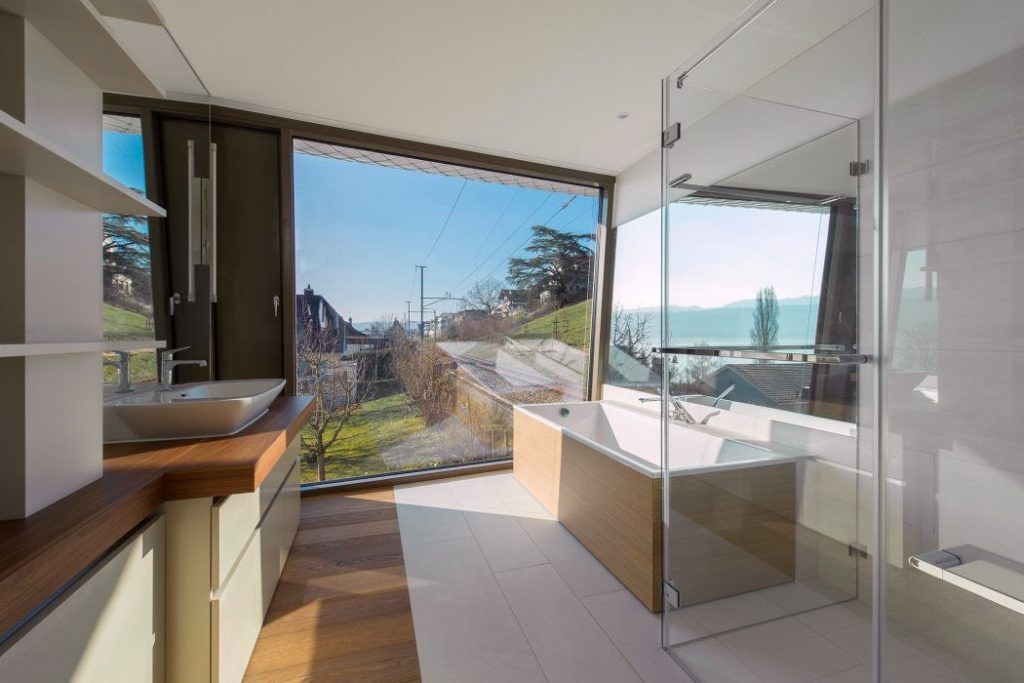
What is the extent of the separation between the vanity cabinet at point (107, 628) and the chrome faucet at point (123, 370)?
2.27 feet

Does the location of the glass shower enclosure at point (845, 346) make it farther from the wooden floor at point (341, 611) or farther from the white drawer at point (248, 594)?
the white drawer at point (248, 594)

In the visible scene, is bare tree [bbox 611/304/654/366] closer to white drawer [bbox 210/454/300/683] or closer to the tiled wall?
the tiled wall

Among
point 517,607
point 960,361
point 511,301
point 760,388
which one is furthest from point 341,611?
point 511,301

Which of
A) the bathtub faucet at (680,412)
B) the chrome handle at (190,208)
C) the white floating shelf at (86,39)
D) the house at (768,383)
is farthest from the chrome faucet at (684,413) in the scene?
the chrome handle at (190,208)

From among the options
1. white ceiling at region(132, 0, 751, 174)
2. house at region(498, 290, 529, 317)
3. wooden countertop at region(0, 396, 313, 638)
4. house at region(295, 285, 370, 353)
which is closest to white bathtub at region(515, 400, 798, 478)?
house at region(498, 290, 529, 317)

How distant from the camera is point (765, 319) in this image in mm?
1486

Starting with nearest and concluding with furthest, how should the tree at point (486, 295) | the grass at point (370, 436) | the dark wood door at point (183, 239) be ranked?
1. the dark wood door at point (183, 239)
2. the grass at point (370, 436)
3. the tree at point (486, 295)

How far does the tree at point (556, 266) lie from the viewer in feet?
11.7

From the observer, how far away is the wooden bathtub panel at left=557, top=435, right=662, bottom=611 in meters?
1.83

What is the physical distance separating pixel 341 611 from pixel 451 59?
2.69 metres

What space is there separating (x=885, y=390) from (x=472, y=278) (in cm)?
272

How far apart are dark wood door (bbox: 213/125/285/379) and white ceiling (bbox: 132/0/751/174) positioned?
30cm

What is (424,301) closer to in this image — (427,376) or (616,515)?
(427,376)

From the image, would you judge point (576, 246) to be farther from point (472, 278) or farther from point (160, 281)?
point (160, 281)
